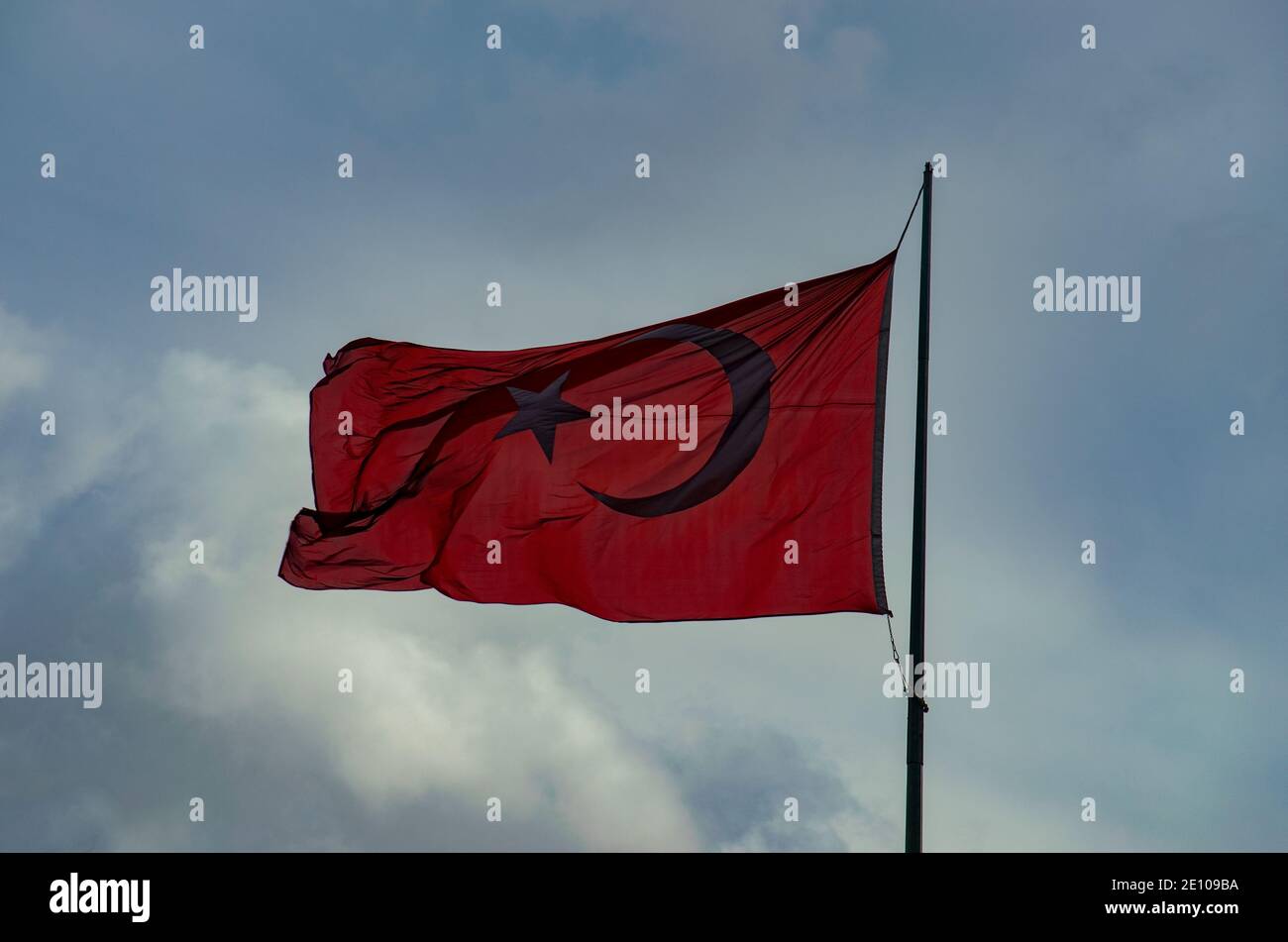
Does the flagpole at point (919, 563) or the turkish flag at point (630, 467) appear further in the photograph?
the turkish flag at point (630, 467)

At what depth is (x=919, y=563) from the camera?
16922 mm

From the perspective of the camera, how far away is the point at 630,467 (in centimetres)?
2017

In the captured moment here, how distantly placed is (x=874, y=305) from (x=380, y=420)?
729 centimetres

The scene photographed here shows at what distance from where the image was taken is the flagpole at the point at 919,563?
52.0 ft

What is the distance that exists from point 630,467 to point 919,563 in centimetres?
471

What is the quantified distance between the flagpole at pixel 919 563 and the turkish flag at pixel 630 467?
3.08 feet

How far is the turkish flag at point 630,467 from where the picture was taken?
1880 cm

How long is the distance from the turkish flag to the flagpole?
937 millimetres

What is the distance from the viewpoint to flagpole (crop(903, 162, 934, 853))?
15.9 m

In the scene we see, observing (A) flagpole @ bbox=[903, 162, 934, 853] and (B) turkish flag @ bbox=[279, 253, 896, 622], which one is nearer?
A: (A) flagpole @ bbox=[903, 162, 934, 853]

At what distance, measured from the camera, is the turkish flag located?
18797mm

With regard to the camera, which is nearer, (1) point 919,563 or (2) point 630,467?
(1) point 919,563
